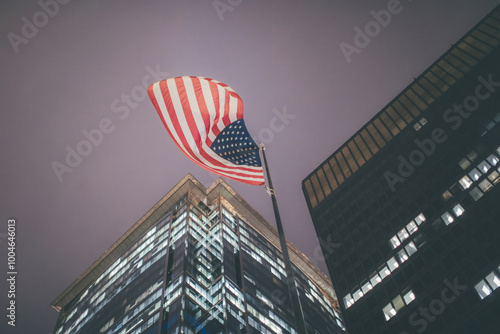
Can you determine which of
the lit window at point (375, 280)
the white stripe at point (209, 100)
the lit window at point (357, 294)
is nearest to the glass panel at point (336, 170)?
the lit window at point (375, 280)

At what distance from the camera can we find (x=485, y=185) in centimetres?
5128

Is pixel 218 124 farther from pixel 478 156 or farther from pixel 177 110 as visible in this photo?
pixel 478 156

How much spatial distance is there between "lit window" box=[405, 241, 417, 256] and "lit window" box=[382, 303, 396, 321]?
7.95 meters

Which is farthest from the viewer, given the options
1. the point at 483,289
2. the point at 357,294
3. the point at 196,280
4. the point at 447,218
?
the point at 196,280

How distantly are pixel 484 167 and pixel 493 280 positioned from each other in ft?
57.6

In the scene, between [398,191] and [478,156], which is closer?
[478,156]

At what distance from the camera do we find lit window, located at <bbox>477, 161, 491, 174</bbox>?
5281 cm

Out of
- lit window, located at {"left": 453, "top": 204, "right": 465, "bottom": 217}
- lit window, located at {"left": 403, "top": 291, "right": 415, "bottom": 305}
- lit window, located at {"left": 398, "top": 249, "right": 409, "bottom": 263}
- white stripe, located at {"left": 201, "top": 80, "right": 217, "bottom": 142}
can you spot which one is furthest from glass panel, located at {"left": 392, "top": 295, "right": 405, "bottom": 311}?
white stripe, located at {"left": 201, "top": 80, "right": 217, "bottom": 142}

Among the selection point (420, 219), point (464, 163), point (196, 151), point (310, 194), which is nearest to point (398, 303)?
point (420, 219)

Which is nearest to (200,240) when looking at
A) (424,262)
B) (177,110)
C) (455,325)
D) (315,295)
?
(315,295)

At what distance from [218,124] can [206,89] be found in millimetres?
2889

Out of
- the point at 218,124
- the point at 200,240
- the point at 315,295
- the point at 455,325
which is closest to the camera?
the point at 218,124

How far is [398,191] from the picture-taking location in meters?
63.1

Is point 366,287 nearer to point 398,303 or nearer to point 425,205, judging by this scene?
point 398,303
